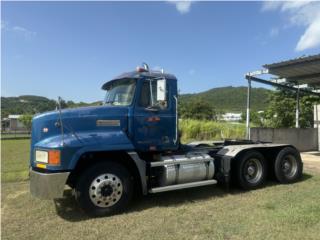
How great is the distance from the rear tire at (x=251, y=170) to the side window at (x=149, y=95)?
243 cm

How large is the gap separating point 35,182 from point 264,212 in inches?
154

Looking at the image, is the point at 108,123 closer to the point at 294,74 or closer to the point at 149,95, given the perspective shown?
the point at 149,95

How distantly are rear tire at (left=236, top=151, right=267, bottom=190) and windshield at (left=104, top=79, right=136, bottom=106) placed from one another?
2.92m

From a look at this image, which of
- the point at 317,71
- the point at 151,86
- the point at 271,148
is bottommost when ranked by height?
the point at 271,148

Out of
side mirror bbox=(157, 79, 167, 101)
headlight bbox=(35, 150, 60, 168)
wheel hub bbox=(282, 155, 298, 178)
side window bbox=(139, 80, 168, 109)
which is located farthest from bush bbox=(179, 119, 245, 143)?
headlight bbox=(35, 150, 60, 168)

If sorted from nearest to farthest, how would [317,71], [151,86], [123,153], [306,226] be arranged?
[306,226], [123,153], [151,86], [317,71]

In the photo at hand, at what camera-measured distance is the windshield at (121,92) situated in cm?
636

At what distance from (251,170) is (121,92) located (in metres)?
3.58

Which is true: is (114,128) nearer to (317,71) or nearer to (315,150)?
(317,71)

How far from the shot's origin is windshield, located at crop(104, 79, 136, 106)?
6365 mm

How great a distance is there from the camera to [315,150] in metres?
14.9

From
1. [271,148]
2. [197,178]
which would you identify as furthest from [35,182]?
[271,148]

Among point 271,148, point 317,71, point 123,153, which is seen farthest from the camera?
point 317,71

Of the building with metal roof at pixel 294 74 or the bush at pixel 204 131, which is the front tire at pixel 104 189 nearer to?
the building with metal roof at pixel 294 74
